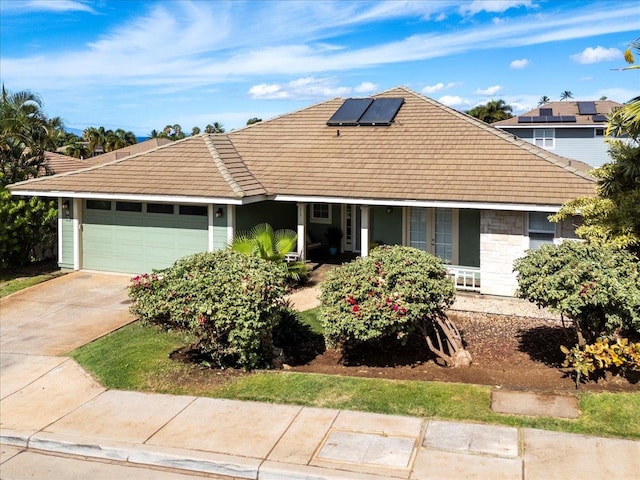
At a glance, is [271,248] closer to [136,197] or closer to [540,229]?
[136,197]

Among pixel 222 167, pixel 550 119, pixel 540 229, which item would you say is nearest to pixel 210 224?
pixel 222 167

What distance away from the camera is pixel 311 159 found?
19031 millimetres

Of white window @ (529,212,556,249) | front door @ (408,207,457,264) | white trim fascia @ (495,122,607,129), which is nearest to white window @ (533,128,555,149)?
white trim fascia @ (495,122,607,129)

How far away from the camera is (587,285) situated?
8.73m

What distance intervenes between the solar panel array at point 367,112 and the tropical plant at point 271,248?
5402mm

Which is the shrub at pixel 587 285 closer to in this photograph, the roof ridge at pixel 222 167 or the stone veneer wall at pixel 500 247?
the stone veneer wall at pixel 500 247

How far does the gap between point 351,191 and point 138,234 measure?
6.39 meters

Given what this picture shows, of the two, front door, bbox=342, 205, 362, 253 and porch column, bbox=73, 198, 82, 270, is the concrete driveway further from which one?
front door, bbox=342, 205, 362, 253

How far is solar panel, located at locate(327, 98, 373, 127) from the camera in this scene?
20778mm

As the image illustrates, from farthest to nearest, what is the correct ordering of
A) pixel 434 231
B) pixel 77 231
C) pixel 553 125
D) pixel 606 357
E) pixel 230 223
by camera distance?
pixel 553 125, pixel 77 231, pixel 434 231, pixel 230 223, pixel 606 357

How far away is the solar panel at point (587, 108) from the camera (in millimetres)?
41562

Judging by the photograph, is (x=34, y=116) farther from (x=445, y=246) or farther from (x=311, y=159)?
(x=445, y=246)

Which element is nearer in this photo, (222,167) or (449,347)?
(449,347)

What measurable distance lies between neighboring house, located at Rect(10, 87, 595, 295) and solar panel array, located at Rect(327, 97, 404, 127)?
3.3 inches
